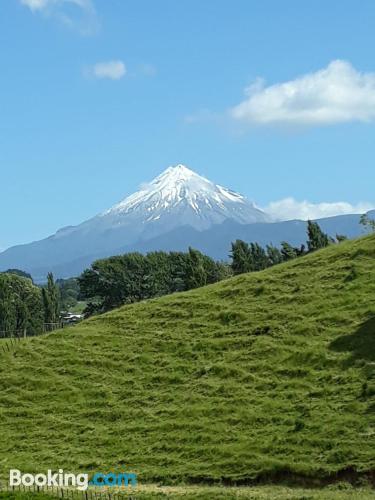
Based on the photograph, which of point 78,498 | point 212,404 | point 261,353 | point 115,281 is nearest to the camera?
point 78,498

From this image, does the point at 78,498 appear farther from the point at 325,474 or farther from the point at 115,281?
the point at 115,281

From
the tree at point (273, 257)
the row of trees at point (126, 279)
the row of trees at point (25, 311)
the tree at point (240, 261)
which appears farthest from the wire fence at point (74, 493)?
the tree at point (273, 257)

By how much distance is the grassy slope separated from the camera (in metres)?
31.5

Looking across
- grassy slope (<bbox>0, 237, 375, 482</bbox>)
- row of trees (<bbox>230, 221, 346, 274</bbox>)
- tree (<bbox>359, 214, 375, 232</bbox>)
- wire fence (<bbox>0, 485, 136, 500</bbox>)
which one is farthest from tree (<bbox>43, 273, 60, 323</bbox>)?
wire fence (<bbox>0, 485, 136, 500</bbox>)

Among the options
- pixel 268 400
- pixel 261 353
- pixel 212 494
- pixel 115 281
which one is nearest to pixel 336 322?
pixel 261 353

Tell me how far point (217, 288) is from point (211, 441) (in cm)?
2073

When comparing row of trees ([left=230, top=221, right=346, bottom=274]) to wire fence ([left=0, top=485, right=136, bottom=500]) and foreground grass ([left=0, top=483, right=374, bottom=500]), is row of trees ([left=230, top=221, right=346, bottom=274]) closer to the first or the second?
foreground grass ([left=0, top=483, right=374, bottom=500])

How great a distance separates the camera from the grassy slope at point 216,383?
31516mm

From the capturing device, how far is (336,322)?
41.9 m

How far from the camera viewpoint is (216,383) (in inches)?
1526

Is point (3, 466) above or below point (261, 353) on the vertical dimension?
below

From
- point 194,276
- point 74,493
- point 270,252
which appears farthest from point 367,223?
point 270,252

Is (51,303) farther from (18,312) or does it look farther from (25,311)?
(18,312)

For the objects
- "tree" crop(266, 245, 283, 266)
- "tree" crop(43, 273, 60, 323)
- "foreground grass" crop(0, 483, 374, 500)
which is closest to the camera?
"foreground grass" crop(0, 483, 374, 500)
